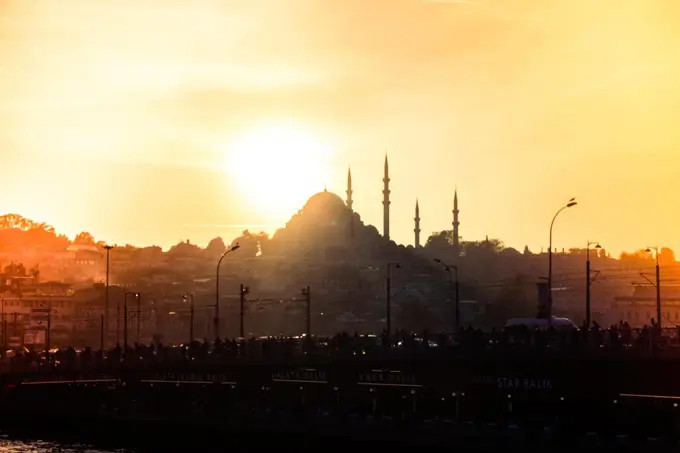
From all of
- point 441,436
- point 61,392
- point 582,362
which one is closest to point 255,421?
point 441,436

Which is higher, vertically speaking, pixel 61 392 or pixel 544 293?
pixel 544 293

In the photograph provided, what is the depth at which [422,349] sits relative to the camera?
238ft

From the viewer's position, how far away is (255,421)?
73.5 meters

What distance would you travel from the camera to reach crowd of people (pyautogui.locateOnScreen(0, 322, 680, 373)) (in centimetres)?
6347

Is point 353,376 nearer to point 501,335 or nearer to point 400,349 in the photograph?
point 400,349

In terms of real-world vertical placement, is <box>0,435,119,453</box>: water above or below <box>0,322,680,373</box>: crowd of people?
below

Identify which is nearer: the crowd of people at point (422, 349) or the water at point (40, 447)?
the crowd of people at point (422, 349)

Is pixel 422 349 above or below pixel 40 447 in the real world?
above

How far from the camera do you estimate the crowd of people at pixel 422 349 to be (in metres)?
63.5

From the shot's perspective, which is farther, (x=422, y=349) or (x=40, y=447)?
(x=40, y=447)

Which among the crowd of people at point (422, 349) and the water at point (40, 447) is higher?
the crowd of people at point (422, 349)

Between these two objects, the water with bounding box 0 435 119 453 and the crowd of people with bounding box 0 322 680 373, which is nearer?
the crowd of people with bounding box 0 322 680 373

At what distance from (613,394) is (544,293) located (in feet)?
168

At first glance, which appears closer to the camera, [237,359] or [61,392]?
[237,359]
